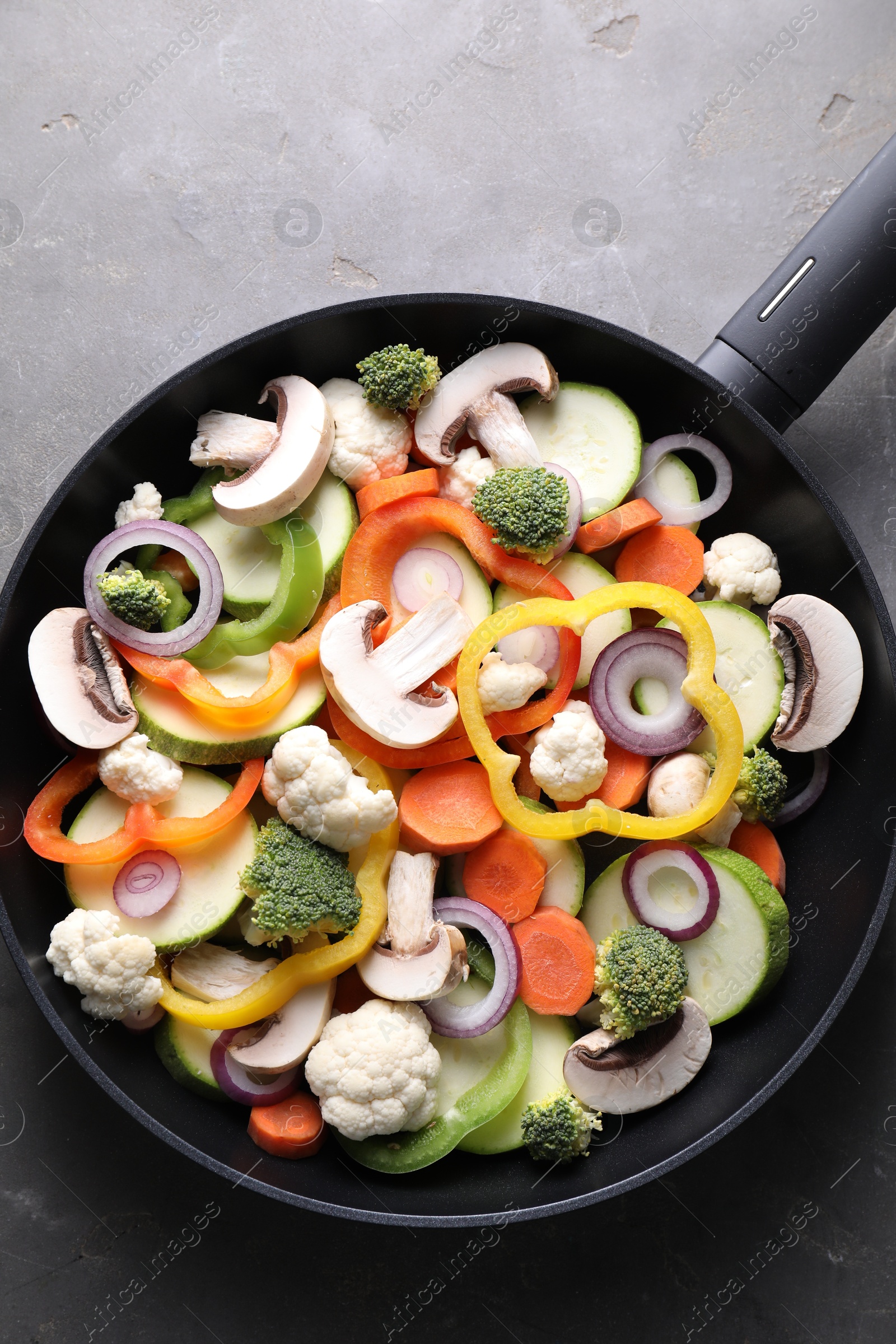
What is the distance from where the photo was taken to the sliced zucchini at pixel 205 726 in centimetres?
308

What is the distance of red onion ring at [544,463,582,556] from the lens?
10.5 feet

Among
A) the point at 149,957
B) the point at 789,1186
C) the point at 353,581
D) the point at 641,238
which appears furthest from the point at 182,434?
the point at 789,1186

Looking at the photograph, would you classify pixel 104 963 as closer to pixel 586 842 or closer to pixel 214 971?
pixel 214 971

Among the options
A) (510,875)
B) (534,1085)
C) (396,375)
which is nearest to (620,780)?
(510,875)

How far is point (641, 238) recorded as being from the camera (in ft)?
12.5

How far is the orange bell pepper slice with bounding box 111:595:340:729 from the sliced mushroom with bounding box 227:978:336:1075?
948 mm

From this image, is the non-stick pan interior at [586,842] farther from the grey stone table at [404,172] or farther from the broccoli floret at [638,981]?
the grey stone table at [404,172]

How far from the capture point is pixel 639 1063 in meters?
3.07

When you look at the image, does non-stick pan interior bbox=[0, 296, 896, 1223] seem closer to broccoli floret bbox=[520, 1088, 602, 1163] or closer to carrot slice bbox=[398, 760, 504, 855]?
broccoli floret bbox=[520, 1088, 602, 1163]

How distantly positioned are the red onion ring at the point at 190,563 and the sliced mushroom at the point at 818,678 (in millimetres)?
2034

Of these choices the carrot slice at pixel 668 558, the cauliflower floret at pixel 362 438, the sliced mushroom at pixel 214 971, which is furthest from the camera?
the carrot slice at pixel 668 558

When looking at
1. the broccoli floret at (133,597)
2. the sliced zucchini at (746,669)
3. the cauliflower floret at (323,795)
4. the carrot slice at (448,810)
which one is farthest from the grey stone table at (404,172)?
the carrot slice at (448,810)

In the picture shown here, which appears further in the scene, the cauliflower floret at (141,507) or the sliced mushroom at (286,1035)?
the cauliflower floret at (141,507)

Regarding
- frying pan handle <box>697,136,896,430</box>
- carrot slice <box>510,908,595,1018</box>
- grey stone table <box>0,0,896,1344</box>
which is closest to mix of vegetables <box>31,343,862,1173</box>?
carrot slice <box>510,908,595,1018</box>
